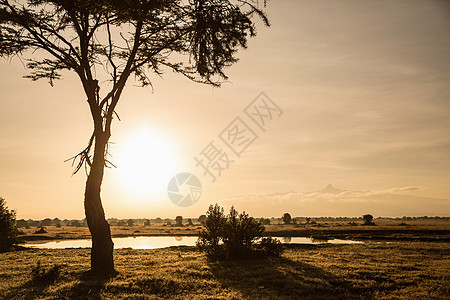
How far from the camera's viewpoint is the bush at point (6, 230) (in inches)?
1027

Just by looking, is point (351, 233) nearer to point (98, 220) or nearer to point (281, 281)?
point (281, 281)

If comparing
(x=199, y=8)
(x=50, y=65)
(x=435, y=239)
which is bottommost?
(x=435, y=239)

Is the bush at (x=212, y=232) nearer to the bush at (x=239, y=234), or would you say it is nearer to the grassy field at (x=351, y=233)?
the bush at (x=239, y=234)

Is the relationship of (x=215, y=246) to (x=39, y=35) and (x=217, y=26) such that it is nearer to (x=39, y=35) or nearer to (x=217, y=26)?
(x=217, y=26)

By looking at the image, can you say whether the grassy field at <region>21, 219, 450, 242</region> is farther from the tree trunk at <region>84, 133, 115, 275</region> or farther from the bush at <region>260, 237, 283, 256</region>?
the tree trunk at <region>84, 133, 115, 275</region>

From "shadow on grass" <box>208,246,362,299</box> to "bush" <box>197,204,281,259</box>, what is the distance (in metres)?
1.46

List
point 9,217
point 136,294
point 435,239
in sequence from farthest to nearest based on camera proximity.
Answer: point 435,239, point 9,217, point 136,294

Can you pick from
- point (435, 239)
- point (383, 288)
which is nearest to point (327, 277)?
point (383, 288)

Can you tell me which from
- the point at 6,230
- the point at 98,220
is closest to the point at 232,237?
the point at 98,220

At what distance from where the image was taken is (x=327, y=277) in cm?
1250

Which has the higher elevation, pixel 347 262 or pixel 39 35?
pixel 39 35

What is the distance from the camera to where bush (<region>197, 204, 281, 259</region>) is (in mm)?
17672

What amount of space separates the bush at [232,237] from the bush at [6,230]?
18.2m

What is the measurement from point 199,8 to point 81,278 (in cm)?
1284
